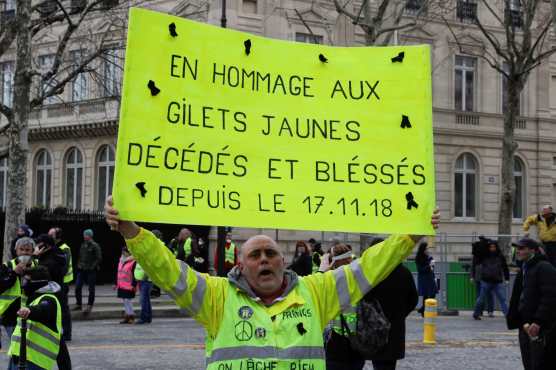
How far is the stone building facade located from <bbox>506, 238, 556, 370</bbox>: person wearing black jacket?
87.8 ft

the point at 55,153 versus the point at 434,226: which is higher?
the point at 55,153

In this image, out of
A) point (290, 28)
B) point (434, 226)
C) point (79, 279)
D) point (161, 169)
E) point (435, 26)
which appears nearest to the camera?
point (161, 169)

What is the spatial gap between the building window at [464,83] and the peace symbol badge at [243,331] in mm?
35146

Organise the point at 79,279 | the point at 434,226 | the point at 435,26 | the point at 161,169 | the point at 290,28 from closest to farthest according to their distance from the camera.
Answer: the point at 161,169 → the point at 434,226 → the point at 79,279 → the point at 290,28 → the point at 435,26

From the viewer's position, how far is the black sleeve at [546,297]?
8.95 m

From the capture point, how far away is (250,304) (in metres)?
4.52

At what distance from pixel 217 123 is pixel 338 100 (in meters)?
0.70

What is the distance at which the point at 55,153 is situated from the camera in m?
38.7

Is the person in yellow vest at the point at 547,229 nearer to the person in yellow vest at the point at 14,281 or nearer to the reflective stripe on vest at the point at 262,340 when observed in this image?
the person in yellow vest at the point at 14,281

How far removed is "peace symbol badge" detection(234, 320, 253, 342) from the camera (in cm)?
444

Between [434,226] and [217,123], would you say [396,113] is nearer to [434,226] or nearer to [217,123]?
[434,226]

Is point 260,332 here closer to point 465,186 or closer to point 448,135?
point 448,135

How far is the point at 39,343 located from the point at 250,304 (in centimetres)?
455

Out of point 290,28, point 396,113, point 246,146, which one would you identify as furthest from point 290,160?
point 290,28
